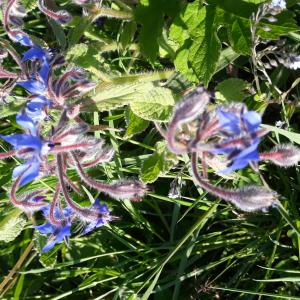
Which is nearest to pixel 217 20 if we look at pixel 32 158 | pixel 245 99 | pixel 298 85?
pixel 245 99

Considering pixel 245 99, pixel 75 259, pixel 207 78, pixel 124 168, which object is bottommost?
pixel 75 259

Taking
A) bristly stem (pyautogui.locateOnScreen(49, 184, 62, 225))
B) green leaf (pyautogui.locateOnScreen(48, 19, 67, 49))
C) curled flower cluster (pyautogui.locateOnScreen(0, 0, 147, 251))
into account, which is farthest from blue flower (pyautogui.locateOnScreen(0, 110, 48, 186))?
green leaf (pyautogui.locateOnScreen(48, 19, 67, 49))

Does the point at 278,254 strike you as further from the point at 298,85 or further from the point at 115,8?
the point at 115,8

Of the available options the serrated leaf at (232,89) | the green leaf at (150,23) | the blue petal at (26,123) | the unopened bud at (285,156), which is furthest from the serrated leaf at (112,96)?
the unopened bud at (285,156)

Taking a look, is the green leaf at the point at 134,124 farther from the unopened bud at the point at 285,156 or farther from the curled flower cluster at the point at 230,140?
the unopened bud at the point at 285,156

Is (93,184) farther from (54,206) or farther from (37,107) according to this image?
(37,107)

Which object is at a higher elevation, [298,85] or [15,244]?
[298,85]

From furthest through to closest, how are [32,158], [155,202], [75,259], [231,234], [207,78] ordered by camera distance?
1. [75,259]
2. [155,202]
3. [231,234]
4. [207,78]
5. [32,158]
